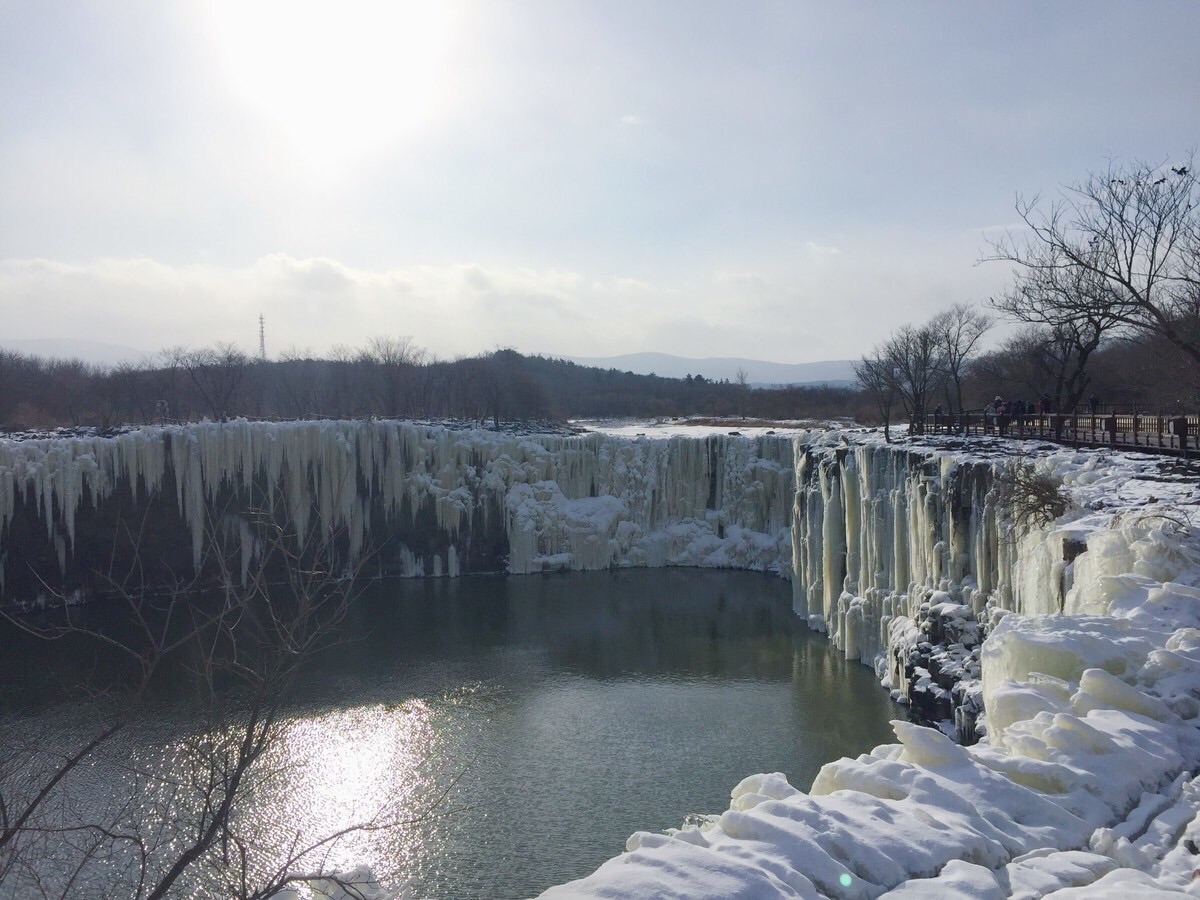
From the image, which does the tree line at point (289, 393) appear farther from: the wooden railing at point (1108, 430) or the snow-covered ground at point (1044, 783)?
the snow-covered ground at point (1044, 783)

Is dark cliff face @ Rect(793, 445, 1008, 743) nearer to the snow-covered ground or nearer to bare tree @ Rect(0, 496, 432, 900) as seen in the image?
the snow-covered ground

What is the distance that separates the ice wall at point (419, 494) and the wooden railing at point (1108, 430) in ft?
25.2

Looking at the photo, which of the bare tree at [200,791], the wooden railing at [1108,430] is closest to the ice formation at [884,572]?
the wooden railing at [1108,430]

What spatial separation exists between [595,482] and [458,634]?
11.4 metres

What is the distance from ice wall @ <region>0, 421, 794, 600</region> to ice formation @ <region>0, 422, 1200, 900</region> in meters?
0.08

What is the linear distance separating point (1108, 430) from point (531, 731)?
12446 millimetres

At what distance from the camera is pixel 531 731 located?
1477 cm

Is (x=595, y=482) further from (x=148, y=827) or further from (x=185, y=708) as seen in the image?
(x=148, y=827)

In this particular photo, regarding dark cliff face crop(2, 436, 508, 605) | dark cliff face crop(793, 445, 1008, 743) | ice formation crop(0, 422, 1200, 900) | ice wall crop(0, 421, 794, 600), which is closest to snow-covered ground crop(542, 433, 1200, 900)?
ice formation crop(0, 422, 1200, 900)

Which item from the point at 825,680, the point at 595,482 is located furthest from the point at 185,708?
the point at 595,482

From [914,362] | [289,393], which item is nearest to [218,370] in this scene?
[289,393]

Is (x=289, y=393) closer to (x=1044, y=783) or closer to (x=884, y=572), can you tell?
(x=884, y=572)

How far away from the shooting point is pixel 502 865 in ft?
33.6

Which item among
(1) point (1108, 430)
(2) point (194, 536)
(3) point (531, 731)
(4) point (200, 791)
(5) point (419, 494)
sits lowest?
(3) point (531, 731)
